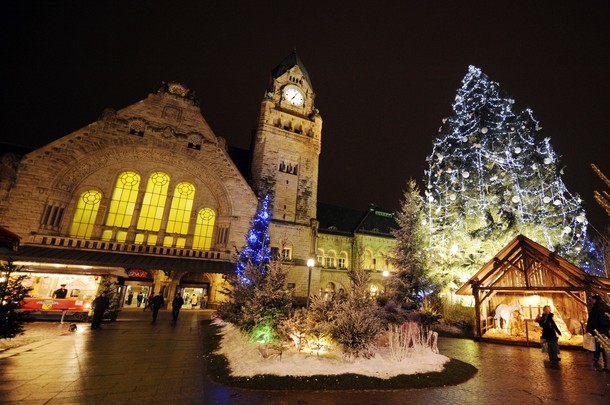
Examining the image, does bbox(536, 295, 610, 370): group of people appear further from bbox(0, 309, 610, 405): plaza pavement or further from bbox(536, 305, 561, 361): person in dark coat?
bbox(0, 309, 610, 405): plaza pavement

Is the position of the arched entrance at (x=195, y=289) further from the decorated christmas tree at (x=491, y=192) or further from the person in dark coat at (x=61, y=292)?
the decorated christmas tree at (x=491, y=192)

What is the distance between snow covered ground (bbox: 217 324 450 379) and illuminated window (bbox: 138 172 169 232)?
1937 cm

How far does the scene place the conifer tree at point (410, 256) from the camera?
1889cm

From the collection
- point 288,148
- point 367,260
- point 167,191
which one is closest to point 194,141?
point 167,191

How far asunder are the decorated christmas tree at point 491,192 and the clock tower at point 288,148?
1446 centimetres

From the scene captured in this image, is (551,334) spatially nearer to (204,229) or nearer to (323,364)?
(323,364)

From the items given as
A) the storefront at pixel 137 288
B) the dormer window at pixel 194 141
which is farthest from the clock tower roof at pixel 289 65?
the storefront at pixel 137 288

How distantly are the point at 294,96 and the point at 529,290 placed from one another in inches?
1262

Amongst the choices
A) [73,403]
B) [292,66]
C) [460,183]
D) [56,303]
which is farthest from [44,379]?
[292,66]

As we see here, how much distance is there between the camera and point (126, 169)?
81.6 feet

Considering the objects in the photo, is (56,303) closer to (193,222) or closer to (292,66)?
(193,222)

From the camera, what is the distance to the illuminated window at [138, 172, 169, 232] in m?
24.8

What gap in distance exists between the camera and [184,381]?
21.3 ft

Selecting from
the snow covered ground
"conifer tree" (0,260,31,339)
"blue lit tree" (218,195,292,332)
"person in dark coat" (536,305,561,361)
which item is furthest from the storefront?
"person in dark coat" (536,305,561,361)
